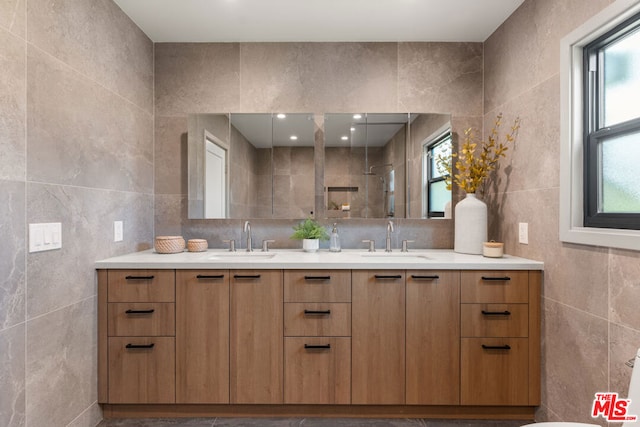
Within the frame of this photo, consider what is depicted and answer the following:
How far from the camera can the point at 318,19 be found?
2.28 m

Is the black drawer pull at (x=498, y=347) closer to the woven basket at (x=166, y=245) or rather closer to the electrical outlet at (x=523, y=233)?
the electrical outlet at (x=523, y=233)

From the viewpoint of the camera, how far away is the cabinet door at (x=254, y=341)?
1.98 metres

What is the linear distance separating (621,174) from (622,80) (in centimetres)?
41

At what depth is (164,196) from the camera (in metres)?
2.61

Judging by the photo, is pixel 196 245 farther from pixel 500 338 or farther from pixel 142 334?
pixel 500 338

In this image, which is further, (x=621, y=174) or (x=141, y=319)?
(x=141, y=319)

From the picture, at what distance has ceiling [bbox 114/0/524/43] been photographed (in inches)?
83.7

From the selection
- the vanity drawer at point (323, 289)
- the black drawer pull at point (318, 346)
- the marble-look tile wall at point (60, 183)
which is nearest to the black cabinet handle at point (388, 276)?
the vanity drawer at point (323, 289)

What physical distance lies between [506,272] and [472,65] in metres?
1.56

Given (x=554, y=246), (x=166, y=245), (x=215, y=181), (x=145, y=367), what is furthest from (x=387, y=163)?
(x=145, y=367)

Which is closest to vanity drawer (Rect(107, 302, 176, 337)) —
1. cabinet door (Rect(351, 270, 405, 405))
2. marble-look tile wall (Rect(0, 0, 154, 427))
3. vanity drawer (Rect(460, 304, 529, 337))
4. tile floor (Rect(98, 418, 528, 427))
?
marble-look tile wall (Rect(0, 0, 154, 427))

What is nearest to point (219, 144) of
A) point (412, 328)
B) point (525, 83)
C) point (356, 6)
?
point (356, 6)

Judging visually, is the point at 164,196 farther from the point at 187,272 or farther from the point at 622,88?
the point at 622,88

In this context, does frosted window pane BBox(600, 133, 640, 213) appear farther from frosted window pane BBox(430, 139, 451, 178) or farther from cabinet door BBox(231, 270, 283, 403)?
cabinet door BBox(231, 270, 283, 403)
